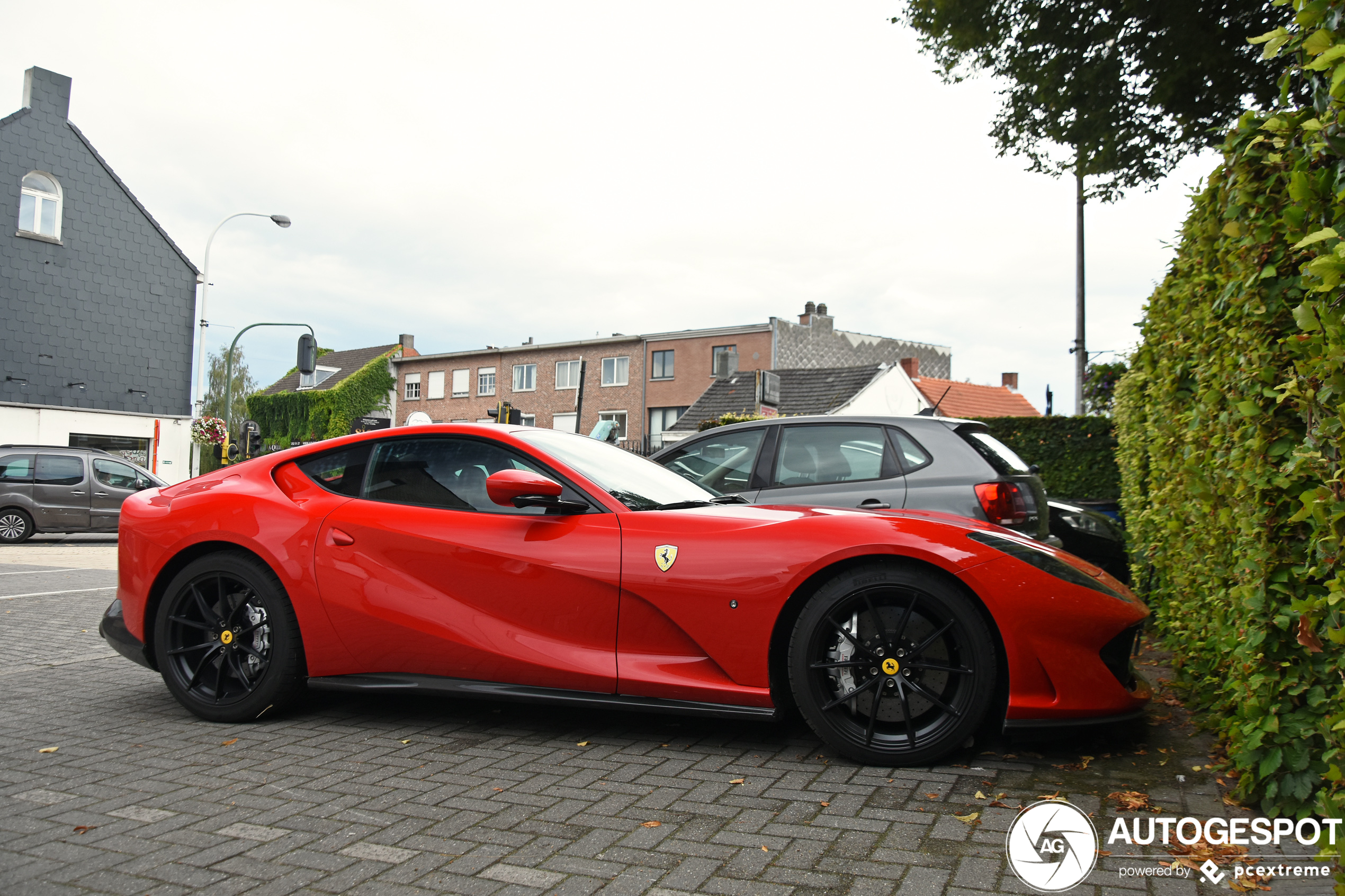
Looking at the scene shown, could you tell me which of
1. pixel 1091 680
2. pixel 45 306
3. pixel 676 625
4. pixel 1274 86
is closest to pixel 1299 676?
pixel 1091 680

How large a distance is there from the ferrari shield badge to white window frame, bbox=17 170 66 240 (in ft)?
96.3

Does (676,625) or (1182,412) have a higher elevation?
(1182,412)

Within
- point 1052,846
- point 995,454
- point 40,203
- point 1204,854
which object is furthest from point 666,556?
point 40,203

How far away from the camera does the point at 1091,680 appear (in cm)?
331

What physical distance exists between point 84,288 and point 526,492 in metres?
29.4

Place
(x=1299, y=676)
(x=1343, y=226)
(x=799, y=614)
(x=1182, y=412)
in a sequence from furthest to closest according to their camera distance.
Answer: (x=1182, y=412), (x=799, y=614), (x=1299, y=676), (x=1343, y=226)

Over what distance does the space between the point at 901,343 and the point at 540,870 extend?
174 feet

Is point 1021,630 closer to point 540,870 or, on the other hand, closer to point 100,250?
point 540,870

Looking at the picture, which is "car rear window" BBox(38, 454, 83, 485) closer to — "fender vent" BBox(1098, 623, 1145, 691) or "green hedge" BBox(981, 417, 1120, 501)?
"green hedge" BBox(981, 417, 1120, 501)

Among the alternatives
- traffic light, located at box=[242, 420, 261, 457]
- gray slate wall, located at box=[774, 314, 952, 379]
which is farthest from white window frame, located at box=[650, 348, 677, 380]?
traffic light, located at box=[242, 420, 261, 457]

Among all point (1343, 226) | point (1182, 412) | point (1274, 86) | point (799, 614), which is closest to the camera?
point (1343, 226)

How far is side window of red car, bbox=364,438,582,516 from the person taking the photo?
410 centimetres

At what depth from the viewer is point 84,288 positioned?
2736 centimetres

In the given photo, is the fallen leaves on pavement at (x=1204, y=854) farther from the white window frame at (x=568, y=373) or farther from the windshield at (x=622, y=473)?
the white window frame at (x=568, y=373)
